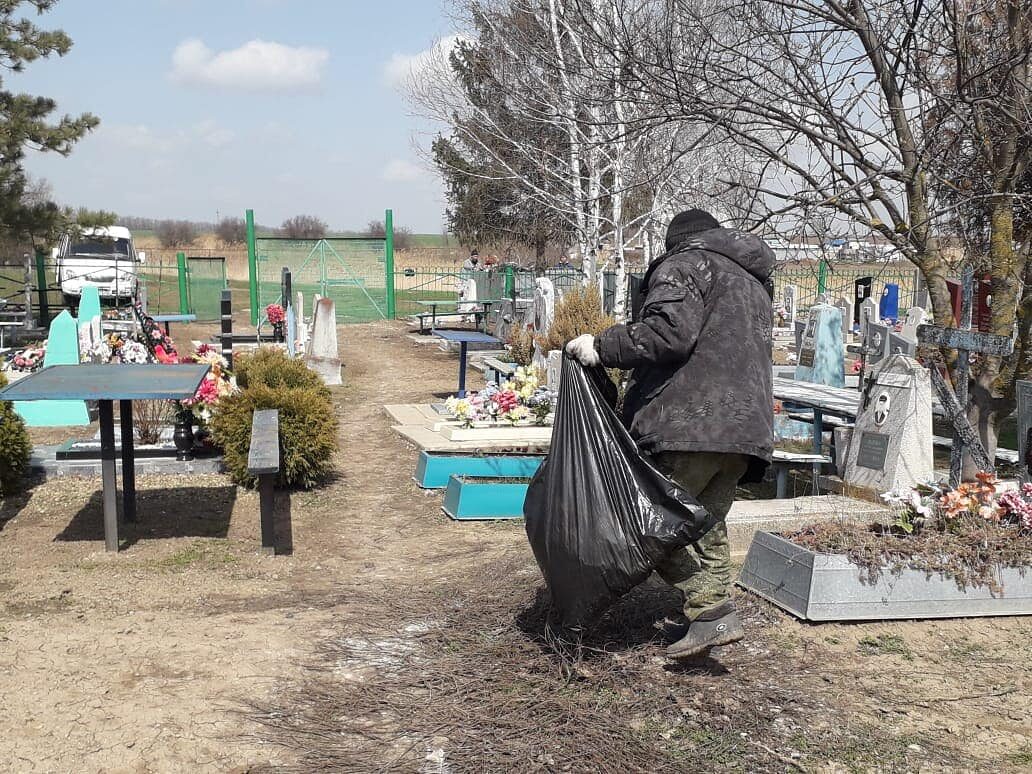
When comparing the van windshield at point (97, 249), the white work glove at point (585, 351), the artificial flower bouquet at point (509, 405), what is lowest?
the artificial flower bouquet at point (509, 405)

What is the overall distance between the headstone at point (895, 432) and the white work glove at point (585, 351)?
325 centimetres

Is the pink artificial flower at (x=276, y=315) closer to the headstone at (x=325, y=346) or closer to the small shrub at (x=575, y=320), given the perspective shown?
the headstone at (x=325, y=346)

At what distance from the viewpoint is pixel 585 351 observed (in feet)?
11.9

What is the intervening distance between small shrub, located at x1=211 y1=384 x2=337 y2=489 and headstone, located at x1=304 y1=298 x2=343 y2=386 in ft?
19.3

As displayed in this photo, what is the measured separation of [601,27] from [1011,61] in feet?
9.44

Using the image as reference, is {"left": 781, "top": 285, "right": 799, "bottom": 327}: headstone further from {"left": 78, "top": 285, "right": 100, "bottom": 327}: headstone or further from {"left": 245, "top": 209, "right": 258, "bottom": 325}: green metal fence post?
{"left": 78, "top": 285, "right": 100, "bottom": 327}: headstone

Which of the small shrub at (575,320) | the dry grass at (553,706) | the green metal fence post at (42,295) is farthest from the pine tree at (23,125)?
the dry grass at (553,706)

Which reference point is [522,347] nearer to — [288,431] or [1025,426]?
[288,431]

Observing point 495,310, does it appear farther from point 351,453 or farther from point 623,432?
point 623,432

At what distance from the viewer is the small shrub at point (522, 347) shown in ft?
41.5

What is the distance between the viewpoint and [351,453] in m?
8.86

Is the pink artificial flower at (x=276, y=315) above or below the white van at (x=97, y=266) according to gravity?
below

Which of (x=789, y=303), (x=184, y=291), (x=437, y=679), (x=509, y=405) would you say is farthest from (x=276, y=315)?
(x=437, y=679)

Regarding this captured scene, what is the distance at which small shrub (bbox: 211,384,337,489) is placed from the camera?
7172 mm
